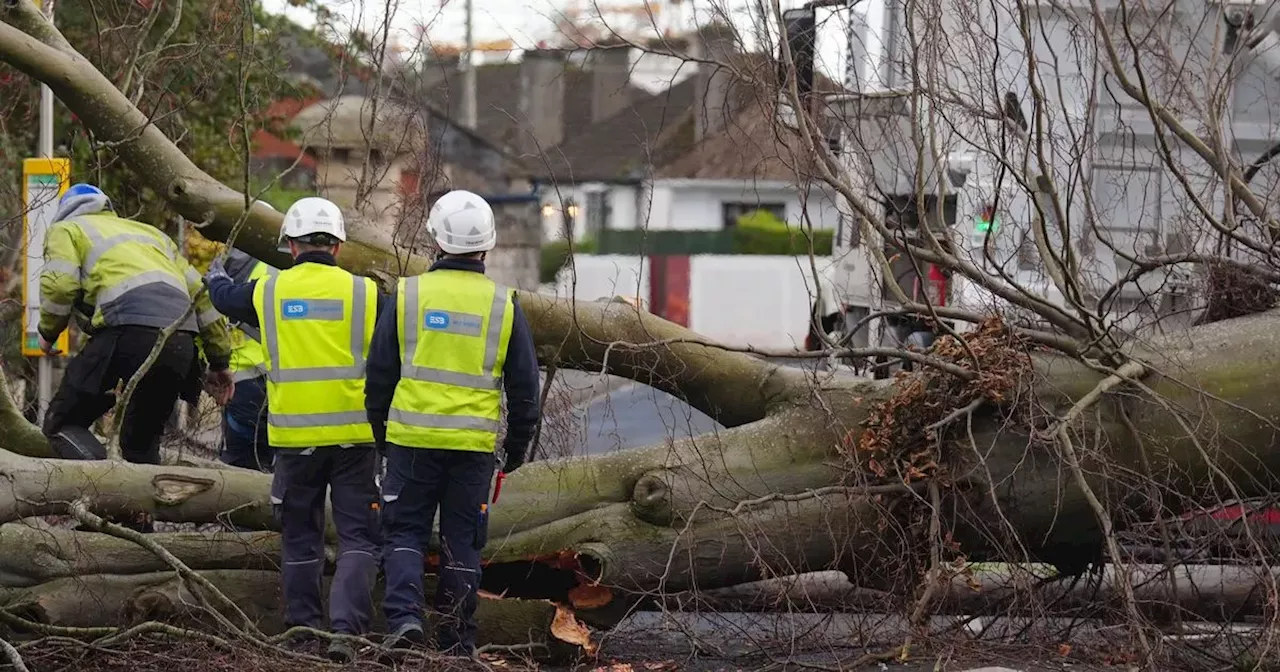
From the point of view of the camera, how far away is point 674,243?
27.8 meters

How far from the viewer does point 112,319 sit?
21.4 feet

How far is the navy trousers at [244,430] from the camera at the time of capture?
7367mm


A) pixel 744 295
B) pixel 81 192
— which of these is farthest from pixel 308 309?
pixel 744 295

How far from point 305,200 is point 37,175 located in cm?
327

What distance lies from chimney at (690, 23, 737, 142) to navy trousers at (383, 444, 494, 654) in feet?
6.18

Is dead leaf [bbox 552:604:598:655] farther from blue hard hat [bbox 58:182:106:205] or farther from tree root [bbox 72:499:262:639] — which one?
blue hard hat [bbox 58:182:106:205]

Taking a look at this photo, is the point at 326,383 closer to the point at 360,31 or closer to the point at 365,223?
the point at 365,223

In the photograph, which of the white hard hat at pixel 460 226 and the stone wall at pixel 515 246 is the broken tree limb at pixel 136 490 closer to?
the white hard hat at pixel 460 226

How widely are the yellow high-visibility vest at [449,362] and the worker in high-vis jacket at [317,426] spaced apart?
0.30m

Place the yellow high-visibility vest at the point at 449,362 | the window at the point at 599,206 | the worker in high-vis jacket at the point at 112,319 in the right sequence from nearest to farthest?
the yellow high-visibility vest at the point at 449,362
the worker in high-vis jacket at the point at 112,319
the window at the point at 599,206

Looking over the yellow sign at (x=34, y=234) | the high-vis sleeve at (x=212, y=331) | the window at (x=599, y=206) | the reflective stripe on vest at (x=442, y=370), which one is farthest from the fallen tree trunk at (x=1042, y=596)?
the window at (x=599, y=206)

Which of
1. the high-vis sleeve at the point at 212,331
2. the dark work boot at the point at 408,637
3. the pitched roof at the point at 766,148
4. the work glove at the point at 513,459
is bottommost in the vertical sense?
the dark work boot at the point at 408,637

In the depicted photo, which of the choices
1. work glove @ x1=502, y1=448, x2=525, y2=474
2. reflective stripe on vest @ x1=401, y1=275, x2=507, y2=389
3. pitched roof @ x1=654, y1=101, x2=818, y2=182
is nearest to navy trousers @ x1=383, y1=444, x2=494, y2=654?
work glove @ x1=502, y1=448, x2=525, y2=474

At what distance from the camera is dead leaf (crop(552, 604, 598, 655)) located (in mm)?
5480
